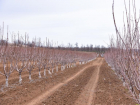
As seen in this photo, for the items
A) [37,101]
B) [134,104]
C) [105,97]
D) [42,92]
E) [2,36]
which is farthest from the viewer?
[2,36]

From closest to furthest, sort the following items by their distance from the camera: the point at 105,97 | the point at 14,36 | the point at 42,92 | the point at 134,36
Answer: the point at 134,36 → the point at 105,97 → the point at 42,92 → the point at 14,36

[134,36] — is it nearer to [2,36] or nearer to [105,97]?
[105,97]

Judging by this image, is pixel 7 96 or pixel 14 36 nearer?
pixel 7 96

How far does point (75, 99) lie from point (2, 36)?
276 inches

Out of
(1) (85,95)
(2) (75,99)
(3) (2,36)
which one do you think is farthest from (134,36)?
(3) (2,36)

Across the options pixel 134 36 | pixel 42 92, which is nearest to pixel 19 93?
pixel 42 92

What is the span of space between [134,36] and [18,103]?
670cm

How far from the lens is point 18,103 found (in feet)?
25.4

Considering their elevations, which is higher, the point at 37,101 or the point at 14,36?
the point at 14,36

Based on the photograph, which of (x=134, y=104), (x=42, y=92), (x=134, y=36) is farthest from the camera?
(x=42, y=92)

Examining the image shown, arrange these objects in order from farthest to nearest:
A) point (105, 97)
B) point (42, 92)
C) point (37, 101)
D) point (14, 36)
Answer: point (14, 36)
point (42, 92)
point (105, 97)
point (37, 101)

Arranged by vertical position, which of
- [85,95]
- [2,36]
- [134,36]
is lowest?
[85,95]

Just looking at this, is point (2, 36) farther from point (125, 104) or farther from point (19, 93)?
point (125, 104)

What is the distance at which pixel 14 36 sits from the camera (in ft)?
43.3
